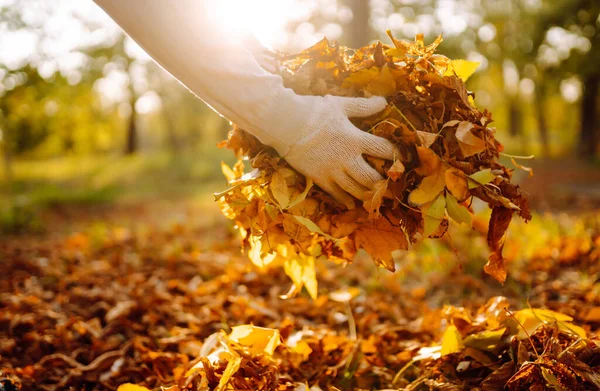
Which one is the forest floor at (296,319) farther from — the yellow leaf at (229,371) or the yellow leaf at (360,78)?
the yellow leaf at (360,78)

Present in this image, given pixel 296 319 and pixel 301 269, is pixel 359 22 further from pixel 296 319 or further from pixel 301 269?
pixel 301 269

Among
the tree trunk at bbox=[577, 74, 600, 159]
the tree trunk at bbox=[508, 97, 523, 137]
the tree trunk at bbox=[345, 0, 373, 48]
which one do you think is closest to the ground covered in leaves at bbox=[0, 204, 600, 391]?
the tree trunk at bbox=[345, 0, 373, 48]

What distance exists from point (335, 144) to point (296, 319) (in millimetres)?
1294

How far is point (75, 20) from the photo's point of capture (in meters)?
13.2

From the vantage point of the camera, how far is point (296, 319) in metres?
2.45

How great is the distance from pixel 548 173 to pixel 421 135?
1224 cm

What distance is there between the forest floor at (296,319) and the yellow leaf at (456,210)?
0.46 ft

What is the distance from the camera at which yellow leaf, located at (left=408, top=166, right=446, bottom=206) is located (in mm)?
1388

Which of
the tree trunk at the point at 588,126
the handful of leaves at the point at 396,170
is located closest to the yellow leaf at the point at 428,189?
the handful of leaves at the point at 396,170

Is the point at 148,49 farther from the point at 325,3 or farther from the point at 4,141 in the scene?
the point at 4,141

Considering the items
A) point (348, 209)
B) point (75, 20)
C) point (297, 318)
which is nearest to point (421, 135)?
point (348, 209)

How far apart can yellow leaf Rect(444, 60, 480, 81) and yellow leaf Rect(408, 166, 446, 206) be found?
0.40 metres

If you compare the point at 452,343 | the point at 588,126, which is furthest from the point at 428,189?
the point at 588,126

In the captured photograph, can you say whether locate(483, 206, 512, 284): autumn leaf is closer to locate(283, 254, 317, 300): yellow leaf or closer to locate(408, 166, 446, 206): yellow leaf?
locate(408, 166, 446, 206): yellow leaf
